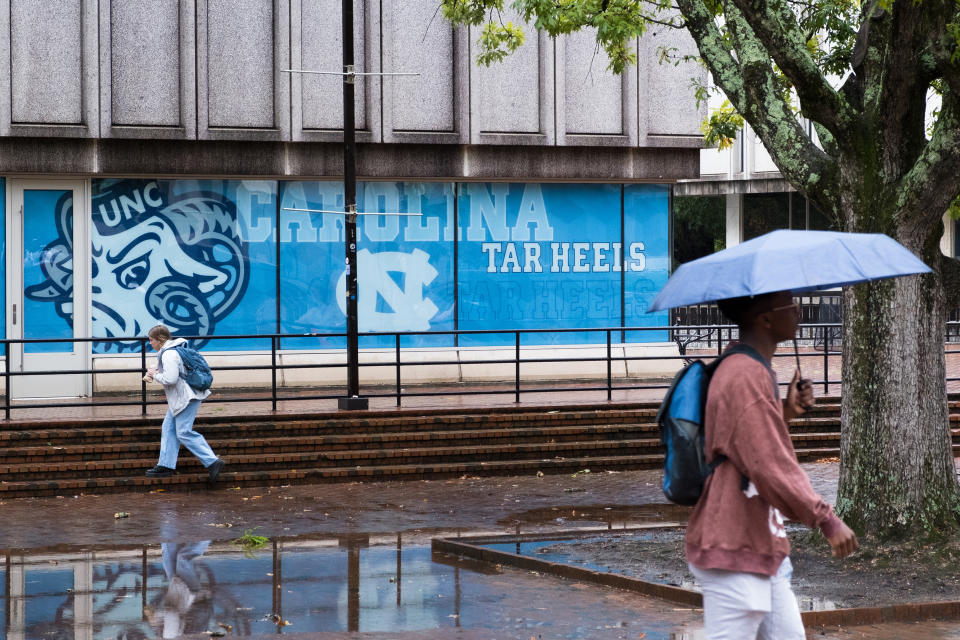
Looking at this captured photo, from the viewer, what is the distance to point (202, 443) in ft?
47.6

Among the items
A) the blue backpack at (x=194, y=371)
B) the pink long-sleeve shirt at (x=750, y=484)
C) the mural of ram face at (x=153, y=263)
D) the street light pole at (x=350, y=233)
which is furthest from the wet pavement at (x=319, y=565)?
the mural of ram face at (x=153, y=263)

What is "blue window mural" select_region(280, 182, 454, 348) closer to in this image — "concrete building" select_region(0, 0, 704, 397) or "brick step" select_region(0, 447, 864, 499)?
"concrete building" select_region(0, 0, 704, 397)

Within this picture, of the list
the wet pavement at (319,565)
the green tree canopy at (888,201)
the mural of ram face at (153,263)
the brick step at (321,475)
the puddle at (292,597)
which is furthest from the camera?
the mural of ram face at (153,263)

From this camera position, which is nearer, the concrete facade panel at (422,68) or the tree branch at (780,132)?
the tree branch at (780,132)

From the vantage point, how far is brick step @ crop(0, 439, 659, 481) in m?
14.5

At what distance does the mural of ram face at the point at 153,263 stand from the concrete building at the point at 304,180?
0.10 ft

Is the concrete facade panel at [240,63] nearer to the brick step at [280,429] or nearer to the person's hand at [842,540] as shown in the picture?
the brick step at [280,429]

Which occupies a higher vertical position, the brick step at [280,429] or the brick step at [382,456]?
the brick step at [280,429]

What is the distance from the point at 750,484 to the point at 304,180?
17372mm

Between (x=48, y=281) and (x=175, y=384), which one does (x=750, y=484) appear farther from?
(x=48, y=281)

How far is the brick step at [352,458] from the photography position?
47.6ft

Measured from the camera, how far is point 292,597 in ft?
29.5

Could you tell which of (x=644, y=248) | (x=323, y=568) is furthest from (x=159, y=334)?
(x=644, y=248)

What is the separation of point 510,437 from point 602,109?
26.3ft
